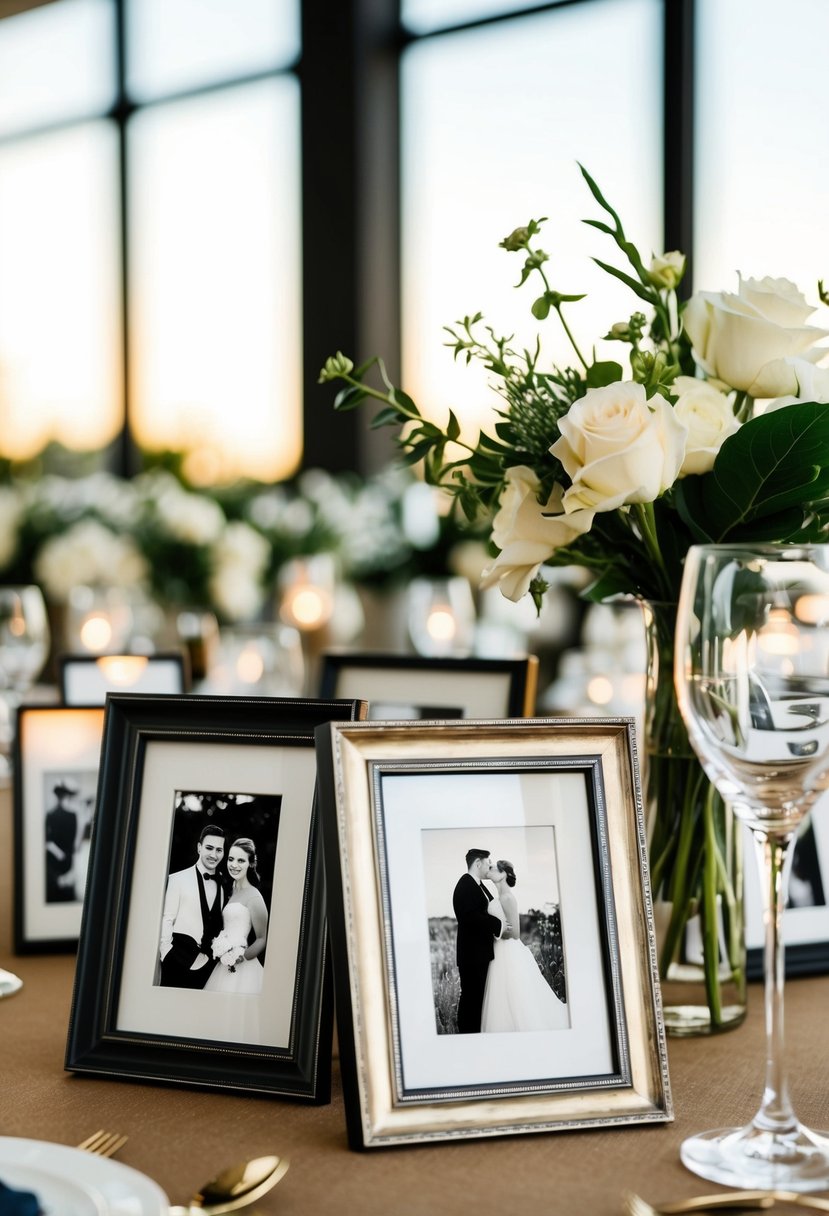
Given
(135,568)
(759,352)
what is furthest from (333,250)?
(759,352)

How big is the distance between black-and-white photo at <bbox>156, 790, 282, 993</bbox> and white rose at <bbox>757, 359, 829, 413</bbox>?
0.45 metres

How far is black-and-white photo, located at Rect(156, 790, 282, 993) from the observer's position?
783mm

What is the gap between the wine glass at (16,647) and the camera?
194cm

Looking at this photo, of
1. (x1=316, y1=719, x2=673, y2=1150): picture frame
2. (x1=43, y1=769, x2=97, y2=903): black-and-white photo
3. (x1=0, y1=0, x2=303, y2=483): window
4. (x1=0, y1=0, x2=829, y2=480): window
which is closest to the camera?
(x1=316, y1=719, x2=673, y2=1150): picture frame

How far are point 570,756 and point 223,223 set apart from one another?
5.09 m

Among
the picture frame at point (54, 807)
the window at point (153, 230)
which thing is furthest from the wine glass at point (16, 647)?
the window at point (153, 230)

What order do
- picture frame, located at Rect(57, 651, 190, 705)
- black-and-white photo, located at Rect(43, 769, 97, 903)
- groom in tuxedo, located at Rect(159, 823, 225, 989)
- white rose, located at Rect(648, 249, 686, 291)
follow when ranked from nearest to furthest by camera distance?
groom in tuxedo, located at Rect(159, 823, 225, 989)
white rose, located at Rect(648, 249, 686, 291)
black-and-white photo, located at Rect(43, 769, 97, 903)
picture frame, located at Rect(57, 651, 190, 705)

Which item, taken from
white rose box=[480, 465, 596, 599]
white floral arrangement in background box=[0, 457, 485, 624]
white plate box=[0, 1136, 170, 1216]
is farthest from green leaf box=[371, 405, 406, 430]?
Answer: white floral arrangement in background box=[0, 457, 485, 624]

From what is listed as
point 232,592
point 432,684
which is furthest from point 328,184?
point 432,684

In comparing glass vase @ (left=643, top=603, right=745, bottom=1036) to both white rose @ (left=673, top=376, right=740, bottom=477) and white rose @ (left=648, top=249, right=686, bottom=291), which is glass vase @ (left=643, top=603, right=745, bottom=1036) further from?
white rose @ (left=648, top=249, right=686, bottom=291)

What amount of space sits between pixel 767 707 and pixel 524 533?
273 millimetres

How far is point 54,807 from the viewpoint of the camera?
3.71 ft

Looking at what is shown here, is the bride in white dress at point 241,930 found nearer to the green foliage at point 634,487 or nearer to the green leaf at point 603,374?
the green foliage at point 634,487

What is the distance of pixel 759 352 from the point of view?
2.94 feet
